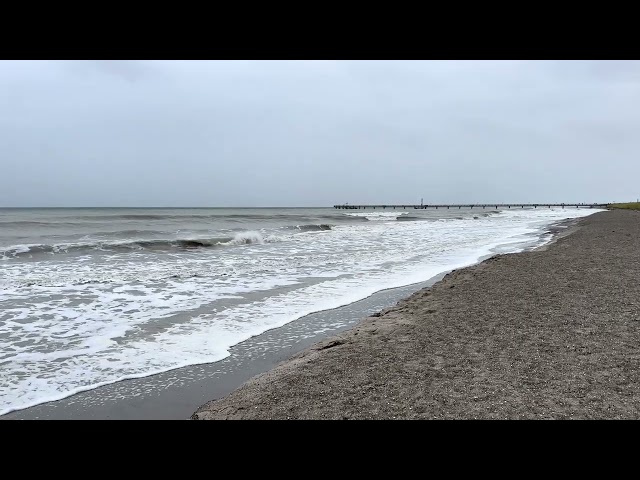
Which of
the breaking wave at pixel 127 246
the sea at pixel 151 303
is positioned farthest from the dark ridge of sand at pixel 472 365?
the breaking wave at pixel 127 246

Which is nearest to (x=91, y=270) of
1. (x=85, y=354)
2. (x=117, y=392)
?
(x=85, y=354)

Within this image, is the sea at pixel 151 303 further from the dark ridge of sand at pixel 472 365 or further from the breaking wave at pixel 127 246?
the dark ridge of sand at pixel 472 365

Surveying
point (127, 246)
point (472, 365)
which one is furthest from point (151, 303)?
point (127, 246)

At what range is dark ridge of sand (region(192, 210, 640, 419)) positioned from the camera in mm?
3592

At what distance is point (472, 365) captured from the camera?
4512 mm

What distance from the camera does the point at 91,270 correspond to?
1444cm

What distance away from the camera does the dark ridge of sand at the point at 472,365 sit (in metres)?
3.59

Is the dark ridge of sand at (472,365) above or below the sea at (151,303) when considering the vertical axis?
above

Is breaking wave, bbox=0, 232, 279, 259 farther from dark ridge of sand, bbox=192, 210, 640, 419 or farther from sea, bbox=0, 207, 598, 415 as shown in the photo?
dark ridge of sand, bbox=192, 210, 640, 419

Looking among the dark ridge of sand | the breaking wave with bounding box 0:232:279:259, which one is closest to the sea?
the breaking wave with bounding box 0:232:279:259

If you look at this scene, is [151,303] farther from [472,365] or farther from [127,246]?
[127,246]

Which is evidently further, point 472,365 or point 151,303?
point 151,303
